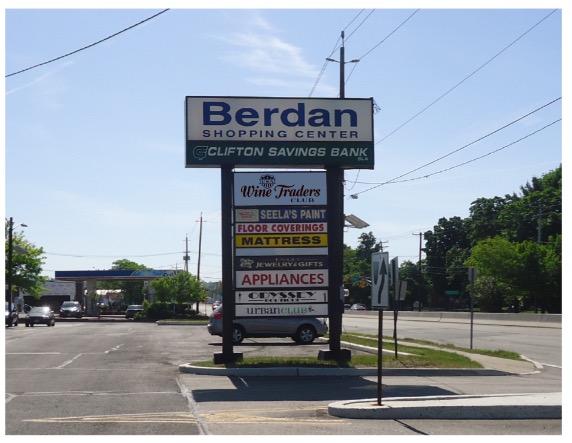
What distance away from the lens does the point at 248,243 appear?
19.5 m

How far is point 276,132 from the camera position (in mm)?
19141

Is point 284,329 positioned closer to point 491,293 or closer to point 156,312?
point 156,312

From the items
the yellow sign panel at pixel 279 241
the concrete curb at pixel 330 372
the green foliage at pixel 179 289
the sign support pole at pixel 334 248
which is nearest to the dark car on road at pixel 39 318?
A: the green foliage at pixel 179 289

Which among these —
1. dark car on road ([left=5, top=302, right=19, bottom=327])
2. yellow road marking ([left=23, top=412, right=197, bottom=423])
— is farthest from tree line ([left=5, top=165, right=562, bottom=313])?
yellow road marking ([left=23, top=412, right=197, bottom=423])

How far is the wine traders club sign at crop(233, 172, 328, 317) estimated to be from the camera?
64.0 ft

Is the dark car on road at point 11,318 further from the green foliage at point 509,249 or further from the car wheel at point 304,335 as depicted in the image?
the green foliage at point 509,249

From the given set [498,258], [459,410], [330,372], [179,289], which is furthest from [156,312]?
[459,410]

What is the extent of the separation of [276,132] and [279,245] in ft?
9.01

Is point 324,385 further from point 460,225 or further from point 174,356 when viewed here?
point 460,225

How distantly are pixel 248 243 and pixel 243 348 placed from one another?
814 cm

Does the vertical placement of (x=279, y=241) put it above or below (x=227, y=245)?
above

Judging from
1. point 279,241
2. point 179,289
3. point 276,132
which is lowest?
point 179,289

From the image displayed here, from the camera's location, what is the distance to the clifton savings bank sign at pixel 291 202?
63.0 feet

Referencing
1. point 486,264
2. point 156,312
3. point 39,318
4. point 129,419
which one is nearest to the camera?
point 129,419
